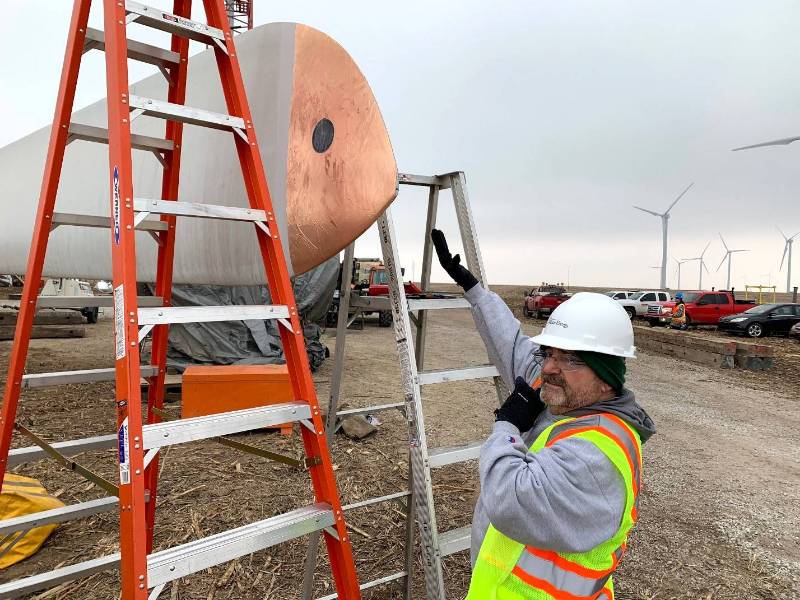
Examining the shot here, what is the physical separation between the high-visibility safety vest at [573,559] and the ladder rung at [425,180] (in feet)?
6.37

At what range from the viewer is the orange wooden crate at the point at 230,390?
25.0 ft

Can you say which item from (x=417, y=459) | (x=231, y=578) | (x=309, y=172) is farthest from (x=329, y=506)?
(x=231, y=578)

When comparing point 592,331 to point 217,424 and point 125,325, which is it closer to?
point 217,424

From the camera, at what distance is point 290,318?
235cm

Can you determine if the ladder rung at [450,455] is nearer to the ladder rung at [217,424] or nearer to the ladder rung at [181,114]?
the ladder rung at [217,424]

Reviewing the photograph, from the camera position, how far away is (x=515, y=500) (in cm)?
166

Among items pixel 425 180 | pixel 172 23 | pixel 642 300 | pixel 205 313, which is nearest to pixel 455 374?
pixel 425 180

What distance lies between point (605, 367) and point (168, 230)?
255 cm

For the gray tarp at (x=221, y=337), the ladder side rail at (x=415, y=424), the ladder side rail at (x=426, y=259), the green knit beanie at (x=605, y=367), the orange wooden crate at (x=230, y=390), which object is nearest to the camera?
the green knit beanie at (x=605, y=367)

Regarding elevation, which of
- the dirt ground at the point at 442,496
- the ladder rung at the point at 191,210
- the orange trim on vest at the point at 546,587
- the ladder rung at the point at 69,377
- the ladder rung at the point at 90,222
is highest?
the ladder rung at the point at 90,222

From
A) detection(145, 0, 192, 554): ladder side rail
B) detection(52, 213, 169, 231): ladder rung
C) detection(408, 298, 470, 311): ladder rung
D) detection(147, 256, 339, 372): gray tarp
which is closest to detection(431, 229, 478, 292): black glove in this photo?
detection(408, 298, 470, 311): ladder rung

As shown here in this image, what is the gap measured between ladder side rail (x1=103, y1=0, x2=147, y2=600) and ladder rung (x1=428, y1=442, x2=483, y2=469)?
4.57ft

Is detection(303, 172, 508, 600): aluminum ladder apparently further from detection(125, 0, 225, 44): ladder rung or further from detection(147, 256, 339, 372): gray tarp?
detection(147, 256, 339, 372): gray tarp

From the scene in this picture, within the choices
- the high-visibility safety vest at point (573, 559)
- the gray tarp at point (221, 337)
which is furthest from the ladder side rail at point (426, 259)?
the gray tarp at point (221, 337)
